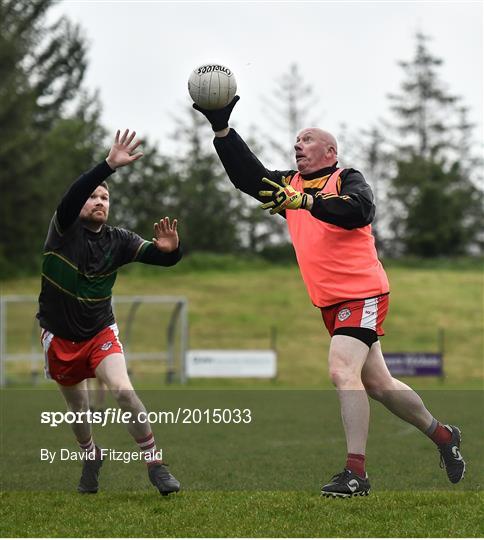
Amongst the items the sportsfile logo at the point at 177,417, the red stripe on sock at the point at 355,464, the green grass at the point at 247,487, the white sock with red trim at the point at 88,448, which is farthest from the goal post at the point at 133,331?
the red stripe on sock at the point at 355,464

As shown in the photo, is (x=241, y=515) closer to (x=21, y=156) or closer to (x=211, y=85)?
(x=211, y=85)

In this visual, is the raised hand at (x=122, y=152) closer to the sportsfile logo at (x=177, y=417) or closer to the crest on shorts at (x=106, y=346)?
the crest on shorts at (x=106, y=346)

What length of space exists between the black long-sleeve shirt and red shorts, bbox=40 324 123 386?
53.8 inches

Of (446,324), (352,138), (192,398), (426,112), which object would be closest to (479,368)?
(446,324)

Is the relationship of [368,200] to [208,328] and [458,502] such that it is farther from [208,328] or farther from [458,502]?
[208,328]

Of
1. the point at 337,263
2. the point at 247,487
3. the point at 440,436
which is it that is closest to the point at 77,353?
the point at 247,487

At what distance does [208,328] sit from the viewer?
35.8m

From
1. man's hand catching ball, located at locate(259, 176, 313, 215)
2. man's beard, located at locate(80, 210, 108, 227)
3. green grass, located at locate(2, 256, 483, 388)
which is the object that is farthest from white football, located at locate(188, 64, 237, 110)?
green grass, located at locate(2, 256, 483, 388)

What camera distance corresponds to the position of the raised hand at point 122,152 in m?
6.21

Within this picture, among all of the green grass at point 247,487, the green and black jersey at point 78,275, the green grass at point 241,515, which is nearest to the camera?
the green grass at point 241,515

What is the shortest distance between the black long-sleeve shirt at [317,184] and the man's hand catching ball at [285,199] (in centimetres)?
5

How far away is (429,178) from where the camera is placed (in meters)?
58.6

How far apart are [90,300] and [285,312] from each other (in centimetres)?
3177

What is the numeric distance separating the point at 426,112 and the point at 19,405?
52246mm
